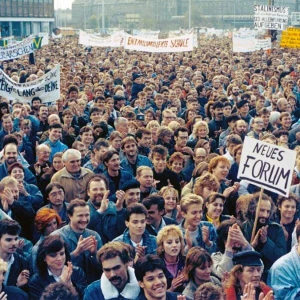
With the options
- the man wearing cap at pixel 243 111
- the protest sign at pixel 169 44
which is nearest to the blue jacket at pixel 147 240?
the man wearing cap at pixel 243 111

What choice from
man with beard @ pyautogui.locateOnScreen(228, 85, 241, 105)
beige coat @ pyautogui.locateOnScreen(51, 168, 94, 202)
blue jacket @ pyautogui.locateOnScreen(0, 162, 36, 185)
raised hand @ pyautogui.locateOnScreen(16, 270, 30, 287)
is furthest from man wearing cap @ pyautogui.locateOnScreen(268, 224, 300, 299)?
man with beard @ pyautogui.locateOnScreen(228, 85, 241, 105)

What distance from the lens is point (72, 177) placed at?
8.49 metres

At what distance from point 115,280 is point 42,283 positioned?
59cm

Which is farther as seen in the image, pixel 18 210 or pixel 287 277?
pixel 18 210

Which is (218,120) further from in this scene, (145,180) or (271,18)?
(271,18)

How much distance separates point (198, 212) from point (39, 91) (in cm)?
724

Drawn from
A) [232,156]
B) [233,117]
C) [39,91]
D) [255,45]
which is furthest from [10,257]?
[255,45]

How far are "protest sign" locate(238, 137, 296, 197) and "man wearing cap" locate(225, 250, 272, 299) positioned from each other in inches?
52.2

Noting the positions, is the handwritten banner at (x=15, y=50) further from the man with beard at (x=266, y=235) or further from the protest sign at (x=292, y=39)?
the man with beard at (x=266, y=235)

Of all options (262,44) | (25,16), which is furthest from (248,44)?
(25,16)

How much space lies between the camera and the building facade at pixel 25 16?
2677 inches

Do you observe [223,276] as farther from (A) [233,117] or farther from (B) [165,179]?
(A) [233,117]

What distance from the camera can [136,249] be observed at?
246 inches

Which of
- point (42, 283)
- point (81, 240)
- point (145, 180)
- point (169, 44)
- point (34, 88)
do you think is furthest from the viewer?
point (169, 44)
